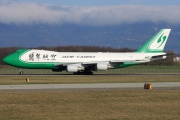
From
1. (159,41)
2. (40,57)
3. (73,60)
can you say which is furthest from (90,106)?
(159,41)

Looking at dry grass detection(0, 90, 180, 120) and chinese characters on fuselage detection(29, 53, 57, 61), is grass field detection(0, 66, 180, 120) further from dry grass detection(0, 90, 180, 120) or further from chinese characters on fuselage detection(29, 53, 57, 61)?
chinese characters on fuselage detection(29, 53, 57, 61)

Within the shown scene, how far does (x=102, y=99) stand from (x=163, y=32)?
144 feet

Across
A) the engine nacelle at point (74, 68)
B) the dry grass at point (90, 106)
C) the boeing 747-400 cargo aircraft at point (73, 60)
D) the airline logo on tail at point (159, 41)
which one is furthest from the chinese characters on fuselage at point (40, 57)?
the dry grass at point (90, 106)

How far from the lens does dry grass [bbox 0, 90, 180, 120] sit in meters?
17.9

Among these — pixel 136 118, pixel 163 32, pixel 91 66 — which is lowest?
pixel 136 118

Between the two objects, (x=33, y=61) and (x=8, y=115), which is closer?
(x=8, y=115)

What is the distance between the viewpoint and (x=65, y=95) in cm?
2639

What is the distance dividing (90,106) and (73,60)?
40886mm

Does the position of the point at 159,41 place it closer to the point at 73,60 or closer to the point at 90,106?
the point at 73,60

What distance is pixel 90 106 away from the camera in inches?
835

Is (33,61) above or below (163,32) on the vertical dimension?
below

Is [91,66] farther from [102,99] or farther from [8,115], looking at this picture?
[8,115]

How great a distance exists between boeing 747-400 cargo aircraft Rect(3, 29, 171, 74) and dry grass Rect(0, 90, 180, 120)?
33588 mm

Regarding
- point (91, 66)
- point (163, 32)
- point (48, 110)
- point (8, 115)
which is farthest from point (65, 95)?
point (163, 32)
